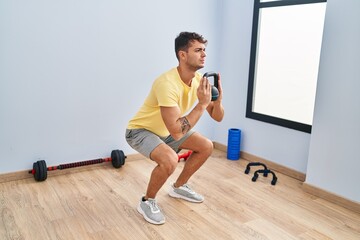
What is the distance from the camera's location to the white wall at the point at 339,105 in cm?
225

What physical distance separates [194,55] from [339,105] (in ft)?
3.74

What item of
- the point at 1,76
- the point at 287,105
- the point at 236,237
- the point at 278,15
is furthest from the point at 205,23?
the point at 236,237

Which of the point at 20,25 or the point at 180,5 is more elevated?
the point at 180,5

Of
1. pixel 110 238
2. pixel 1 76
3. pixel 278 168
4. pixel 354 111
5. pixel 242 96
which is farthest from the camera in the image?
pixel 242 96

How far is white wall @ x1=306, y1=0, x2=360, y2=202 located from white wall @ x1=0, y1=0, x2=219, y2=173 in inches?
56.6

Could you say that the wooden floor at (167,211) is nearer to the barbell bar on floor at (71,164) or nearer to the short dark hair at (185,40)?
the barbell bar on floor at (71,164)

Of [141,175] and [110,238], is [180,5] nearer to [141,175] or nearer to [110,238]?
[141,175]

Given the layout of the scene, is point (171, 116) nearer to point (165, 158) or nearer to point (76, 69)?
point (165, 158)

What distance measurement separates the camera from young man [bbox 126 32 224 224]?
77.5 inches

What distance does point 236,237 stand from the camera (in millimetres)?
1934

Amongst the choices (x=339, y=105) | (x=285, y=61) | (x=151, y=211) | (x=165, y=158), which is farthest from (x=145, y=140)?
(x=285, y=61)

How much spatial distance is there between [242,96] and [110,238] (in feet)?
6.73

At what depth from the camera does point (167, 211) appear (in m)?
2.22

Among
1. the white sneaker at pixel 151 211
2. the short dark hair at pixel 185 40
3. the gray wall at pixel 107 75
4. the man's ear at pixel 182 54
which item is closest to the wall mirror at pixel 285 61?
the gray wall at pixel 107 75
